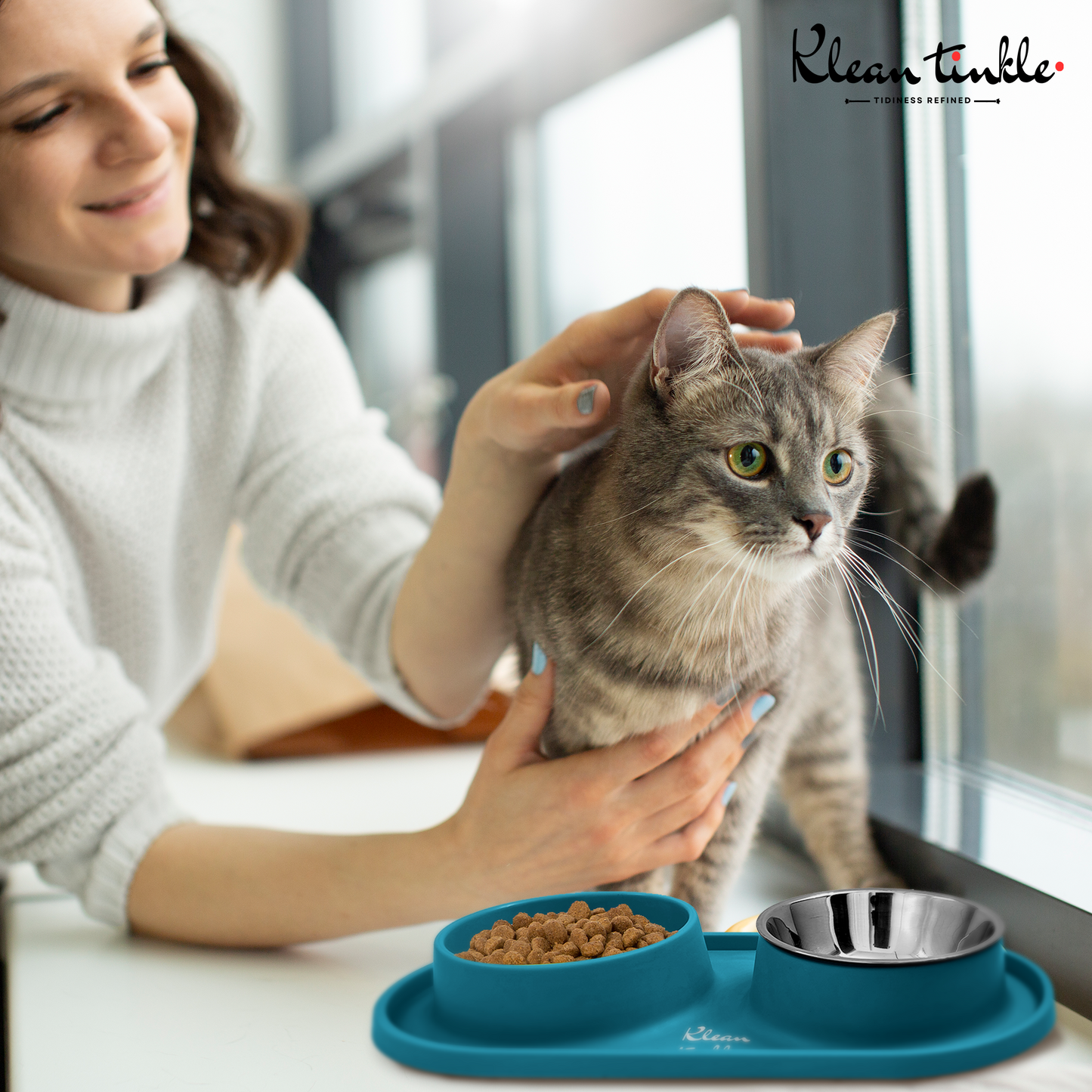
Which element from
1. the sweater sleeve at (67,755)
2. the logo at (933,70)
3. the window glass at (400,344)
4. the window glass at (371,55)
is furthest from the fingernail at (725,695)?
the window glass at (371,55)

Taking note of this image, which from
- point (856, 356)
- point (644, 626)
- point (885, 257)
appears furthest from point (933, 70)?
point (644, 626)

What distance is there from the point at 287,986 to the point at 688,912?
37cm

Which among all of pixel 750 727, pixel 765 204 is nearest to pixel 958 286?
pixel 765 204

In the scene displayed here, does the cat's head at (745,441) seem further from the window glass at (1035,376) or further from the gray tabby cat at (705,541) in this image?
the window glass at (1035,376)

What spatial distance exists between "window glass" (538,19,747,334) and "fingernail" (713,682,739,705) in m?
0.81

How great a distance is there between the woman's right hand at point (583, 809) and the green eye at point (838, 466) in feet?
0.68

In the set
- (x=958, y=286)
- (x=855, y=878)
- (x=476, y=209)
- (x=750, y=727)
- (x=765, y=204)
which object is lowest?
(x=855, y=878)

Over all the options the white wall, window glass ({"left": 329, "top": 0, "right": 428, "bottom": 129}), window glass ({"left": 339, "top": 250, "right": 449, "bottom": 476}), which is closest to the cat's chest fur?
window glass ({"left": 339, "top": 250, "right": 449, "bottom": 476})

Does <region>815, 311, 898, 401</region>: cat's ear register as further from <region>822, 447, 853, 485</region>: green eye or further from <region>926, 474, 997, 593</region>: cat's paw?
<region>926, 474, 997, 593</region>: cat's paw

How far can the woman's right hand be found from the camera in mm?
883

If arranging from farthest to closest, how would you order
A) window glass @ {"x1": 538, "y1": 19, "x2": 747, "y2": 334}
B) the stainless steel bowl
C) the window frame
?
window glass @ {"x1": 538, "y1": 19, "x2": 747, "y2": 334} → the window frame → the stainless steel bowl

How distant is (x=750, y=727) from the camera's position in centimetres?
92

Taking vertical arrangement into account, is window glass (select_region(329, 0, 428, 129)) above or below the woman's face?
above

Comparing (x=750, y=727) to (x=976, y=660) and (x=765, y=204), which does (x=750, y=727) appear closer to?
(x=976, y=660)
